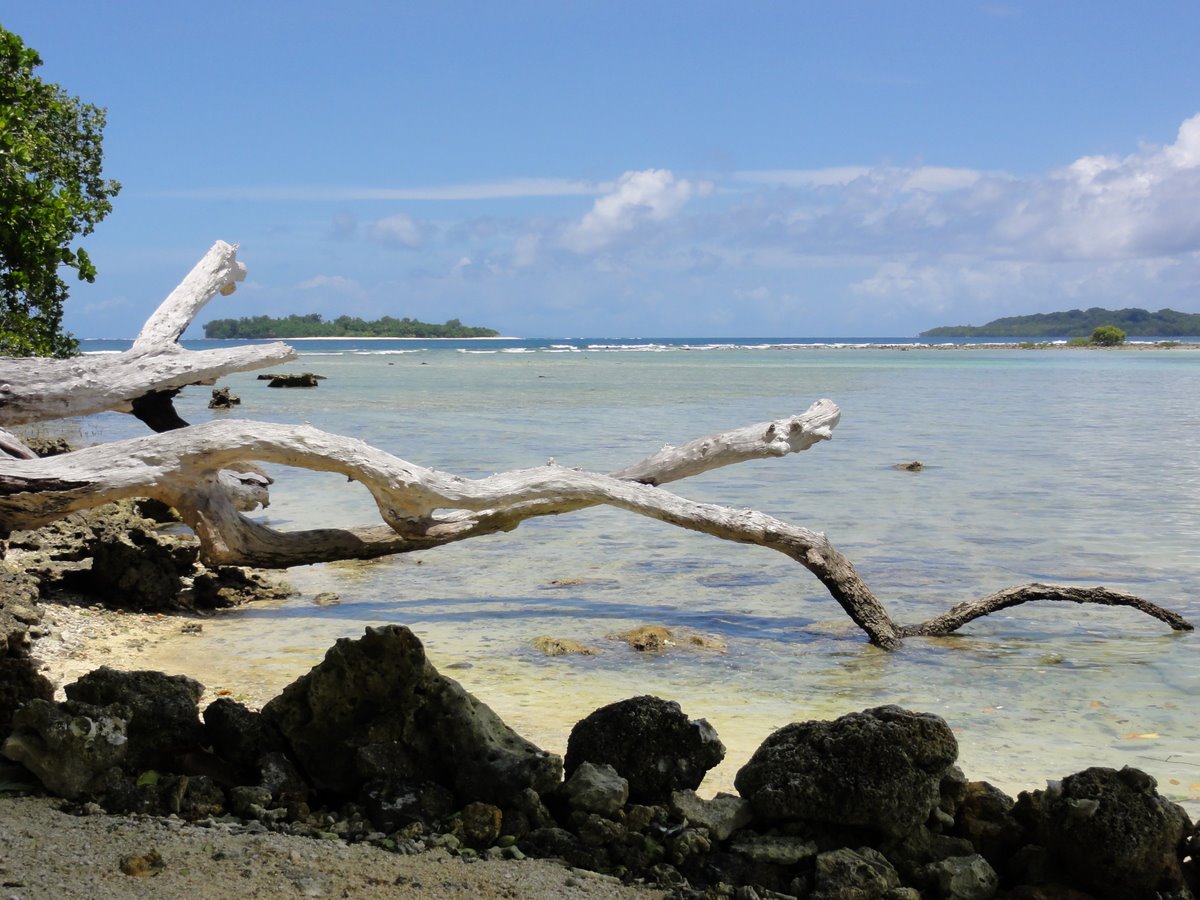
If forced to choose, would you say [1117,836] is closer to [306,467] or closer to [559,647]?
[559,647]

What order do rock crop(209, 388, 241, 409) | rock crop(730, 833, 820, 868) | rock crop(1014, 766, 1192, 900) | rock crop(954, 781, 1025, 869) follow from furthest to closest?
rock crop(209, 388, 241, 409)
rock crop(954, 781, 1025, 869)
rock crop(730, 833, 820, 868)
rock crop(1014, 766, 1192, 900)

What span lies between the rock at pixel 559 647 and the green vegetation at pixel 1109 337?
351 feet

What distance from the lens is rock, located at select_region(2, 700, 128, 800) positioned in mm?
4188

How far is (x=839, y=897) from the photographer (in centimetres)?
378

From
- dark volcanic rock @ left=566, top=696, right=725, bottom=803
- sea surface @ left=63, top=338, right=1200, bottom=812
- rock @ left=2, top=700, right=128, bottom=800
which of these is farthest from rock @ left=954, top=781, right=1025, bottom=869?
rock @ left=2, top=700, right=128, bottom=800

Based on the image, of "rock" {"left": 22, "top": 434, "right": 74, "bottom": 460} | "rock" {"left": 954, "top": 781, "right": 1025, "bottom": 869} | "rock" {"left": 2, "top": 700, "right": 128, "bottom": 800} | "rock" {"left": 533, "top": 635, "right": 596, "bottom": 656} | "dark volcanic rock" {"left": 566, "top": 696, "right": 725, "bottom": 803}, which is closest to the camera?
"rock" {"left": 954, "top": 781, "right": 1025, "bottom": 869}

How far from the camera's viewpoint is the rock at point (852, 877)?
380cm

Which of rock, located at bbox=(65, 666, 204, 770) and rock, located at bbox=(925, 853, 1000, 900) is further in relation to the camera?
rock, located at bbox=(65, 666, 204, 770)

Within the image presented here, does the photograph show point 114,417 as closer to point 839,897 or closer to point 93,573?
point 93,573

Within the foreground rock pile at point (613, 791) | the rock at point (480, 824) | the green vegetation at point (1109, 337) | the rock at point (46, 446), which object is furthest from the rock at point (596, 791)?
the green vegetation at point (1109, 337)

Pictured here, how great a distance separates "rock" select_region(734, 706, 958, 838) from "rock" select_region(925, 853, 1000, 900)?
172mm

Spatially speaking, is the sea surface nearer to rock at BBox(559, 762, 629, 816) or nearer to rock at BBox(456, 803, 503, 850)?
rock at BBox(559, 762, 629, 816)

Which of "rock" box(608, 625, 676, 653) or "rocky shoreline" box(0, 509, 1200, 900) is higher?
"rocky shoreline" box(0, 509, 1200, 900)

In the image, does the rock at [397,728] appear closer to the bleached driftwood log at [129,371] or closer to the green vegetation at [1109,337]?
the bleached driftwood log at [129,371]
